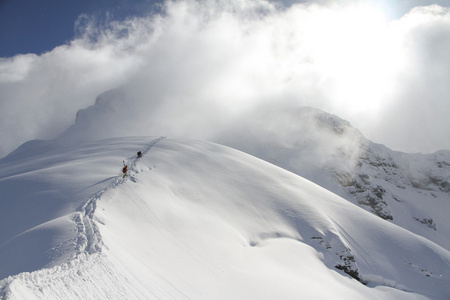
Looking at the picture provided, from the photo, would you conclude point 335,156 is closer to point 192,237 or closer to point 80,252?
point 192,237

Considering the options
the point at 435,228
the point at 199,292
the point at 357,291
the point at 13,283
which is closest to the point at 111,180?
the point at 199,292

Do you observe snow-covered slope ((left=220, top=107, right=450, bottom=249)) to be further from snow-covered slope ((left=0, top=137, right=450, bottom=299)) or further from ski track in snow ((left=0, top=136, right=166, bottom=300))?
ski track in snow ((left=0, top=136, right=166, bottom=300))

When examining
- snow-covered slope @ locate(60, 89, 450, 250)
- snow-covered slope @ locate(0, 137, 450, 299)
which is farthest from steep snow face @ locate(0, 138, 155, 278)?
snow-covered slope @ locate(60, 89, 450, 250)

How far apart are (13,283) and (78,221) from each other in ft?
21.1

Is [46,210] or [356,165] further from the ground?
[356,165]

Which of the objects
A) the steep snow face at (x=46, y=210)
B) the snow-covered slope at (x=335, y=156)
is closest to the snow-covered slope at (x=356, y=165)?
the snow-covered slope at (x=335, y=156)

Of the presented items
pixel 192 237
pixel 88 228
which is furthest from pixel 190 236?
pixel 88 228

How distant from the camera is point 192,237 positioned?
1612 centimetres

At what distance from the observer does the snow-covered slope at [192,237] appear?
9.30 meters

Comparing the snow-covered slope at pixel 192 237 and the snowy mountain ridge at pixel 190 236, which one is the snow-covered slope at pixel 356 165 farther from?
the snow-covered slope at pixel 192 237

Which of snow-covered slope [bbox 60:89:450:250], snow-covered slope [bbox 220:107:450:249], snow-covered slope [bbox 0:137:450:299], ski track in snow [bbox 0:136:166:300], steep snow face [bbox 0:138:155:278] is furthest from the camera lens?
snow-covered slope [bbox 60:89:450:250]

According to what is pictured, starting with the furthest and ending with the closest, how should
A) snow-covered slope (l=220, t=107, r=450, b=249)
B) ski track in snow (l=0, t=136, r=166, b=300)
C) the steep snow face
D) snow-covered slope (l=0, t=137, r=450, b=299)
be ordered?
snow-covered slope (l=220, t=107, r=450, b=249)
the steep snow face
snow-covered slope (l=0, t=137, r=450, b=299)
ski track in snow (l=0, t=136, r=166, b=300)

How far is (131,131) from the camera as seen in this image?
16612cm

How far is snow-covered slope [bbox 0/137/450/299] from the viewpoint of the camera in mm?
9297
